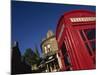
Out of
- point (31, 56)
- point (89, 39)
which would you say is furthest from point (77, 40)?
point (31, 56)

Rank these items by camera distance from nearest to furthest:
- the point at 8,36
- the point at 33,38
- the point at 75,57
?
the point at 8,36 < the point at 33,38 < the point at 75,57

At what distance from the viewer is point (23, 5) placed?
2006 millimetres

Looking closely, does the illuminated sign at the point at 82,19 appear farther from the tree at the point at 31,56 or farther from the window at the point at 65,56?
the tree at the point at 31,56

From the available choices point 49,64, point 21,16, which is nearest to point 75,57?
point 49,64

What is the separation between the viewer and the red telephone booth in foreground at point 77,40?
84.2 inches

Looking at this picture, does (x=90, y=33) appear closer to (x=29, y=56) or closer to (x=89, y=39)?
(x=89, y=39)

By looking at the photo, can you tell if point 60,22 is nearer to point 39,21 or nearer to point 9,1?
point 39,21

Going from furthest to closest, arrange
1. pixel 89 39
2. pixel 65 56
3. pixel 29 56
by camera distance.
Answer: pixel 89 39 < pixel 65 56 < pixel 29 56

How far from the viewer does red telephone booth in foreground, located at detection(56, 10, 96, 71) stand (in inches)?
84.2

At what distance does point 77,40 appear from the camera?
220 cm

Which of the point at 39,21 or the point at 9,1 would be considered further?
the point at 39,21

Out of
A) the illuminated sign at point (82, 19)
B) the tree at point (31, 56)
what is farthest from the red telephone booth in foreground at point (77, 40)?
the tree at point (31, 56)

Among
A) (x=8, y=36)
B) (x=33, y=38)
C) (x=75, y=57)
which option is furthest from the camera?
(x=75, y=57)

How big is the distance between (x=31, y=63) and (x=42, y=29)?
37cm
